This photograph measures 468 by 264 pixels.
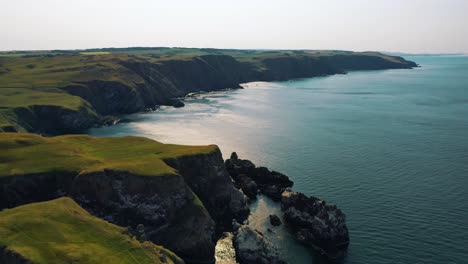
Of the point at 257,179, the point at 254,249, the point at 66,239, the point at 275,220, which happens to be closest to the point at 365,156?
the point at 257,179

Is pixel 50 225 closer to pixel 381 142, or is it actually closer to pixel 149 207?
pixel 149 207

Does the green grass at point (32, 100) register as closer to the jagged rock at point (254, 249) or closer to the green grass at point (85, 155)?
the green grass at point (85, 155)

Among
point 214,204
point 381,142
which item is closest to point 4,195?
point 214,204

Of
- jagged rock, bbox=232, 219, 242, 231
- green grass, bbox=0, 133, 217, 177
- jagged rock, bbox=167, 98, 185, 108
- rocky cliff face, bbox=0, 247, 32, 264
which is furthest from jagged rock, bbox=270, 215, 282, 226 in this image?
jagged rock, bbox=167, 98, 185, 108

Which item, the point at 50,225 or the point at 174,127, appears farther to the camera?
the point at 174,127

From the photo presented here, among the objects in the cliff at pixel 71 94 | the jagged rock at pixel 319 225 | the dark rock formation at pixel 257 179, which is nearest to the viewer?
the jagged rock at pixel 319 225

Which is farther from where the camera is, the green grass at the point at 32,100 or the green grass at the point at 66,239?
the green grass at the point at 32,100

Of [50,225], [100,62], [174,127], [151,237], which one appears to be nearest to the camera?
[50,225]

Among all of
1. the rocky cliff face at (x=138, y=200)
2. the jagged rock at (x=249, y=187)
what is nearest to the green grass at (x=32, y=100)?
the rocky cliff face at (x=138, y=200)
